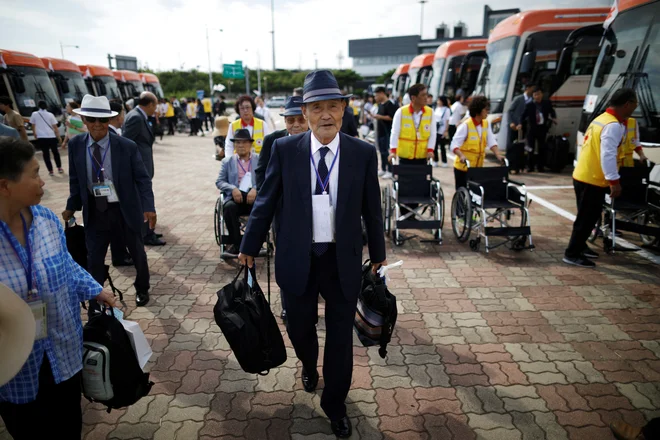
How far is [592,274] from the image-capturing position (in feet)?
16.0

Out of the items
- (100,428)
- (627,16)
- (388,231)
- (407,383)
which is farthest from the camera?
(627,16)

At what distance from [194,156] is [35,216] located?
13.4 m

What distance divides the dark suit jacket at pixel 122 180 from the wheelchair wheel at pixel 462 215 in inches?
155

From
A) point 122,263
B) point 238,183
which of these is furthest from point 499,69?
point 122,263

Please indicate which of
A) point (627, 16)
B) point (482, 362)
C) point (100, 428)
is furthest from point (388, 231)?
point (627, 16)

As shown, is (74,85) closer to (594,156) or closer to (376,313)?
(594,156)

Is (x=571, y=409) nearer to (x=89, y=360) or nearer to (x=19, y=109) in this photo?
(x=89, y=360)

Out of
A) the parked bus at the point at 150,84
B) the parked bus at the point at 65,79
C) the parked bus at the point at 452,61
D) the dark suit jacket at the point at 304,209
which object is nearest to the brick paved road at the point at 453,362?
the dark suit jacket at the point at 304,209

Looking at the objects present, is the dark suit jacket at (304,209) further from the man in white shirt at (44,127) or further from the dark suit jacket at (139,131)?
the man in white shirt at (44,127)

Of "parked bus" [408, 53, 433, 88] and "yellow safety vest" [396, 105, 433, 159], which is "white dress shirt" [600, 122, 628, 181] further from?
"parked bus" [408, 53, 433, 88]

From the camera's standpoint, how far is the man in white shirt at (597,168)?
14.8 ft

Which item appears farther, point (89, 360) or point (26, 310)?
point (89, 360)

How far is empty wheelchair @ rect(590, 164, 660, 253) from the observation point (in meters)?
5.16

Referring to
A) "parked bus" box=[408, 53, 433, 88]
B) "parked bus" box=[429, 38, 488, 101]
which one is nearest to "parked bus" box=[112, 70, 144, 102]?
"parked bus" box=[408, 53, 433, 88]
